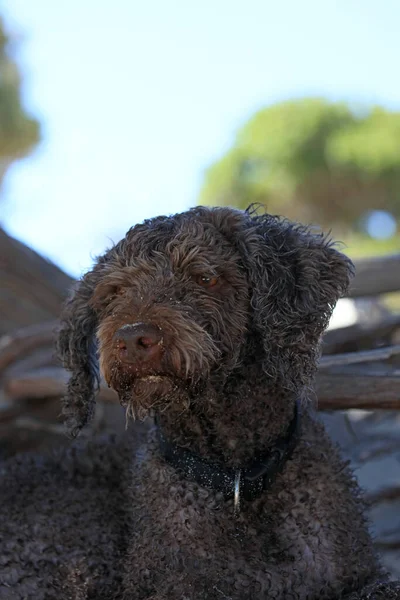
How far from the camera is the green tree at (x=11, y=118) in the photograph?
20.3 metres

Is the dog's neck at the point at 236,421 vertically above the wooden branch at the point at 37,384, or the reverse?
the dog's neck at the point at 236,421

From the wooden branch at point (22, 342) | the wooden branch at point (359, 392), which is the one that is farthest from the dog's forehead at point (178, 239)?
the wooden branch at point (22, 342)

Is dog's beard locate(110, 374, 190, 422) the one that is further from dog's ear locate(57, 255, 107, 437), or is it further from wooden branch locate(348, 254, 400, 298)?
wooden branch locate(348, 254, 400, 298)

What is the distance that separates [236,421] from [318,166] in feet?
73.8

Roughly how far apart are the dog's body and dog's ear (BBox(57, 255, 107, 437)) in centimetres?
10

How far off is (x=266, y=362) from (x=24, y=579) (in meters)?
1.26

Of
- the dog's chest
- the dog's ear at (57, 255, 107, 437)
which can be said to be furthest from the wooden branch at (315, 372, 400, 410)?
the dog's ear at (57, 255, 107, 437)

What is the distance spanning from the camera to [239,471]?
2.92 metres

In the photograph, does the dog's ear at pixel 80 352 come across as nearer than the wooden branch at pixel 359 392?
Yes

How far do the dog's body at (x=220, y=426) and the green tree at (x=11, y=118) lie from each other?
1835 centimetres

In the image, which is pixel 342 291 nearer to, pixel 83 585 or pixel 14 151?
pixel 83 585

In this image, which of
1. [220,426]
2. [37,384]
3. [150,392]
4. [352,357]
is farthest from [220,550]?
[37,384]

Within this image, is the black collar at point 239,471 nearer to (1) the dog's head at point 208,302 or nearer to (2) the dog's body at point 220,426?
(2) the dog's body at point 220,426

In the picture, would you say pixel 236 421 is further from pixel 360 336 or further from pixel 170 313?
pixel 360 336
